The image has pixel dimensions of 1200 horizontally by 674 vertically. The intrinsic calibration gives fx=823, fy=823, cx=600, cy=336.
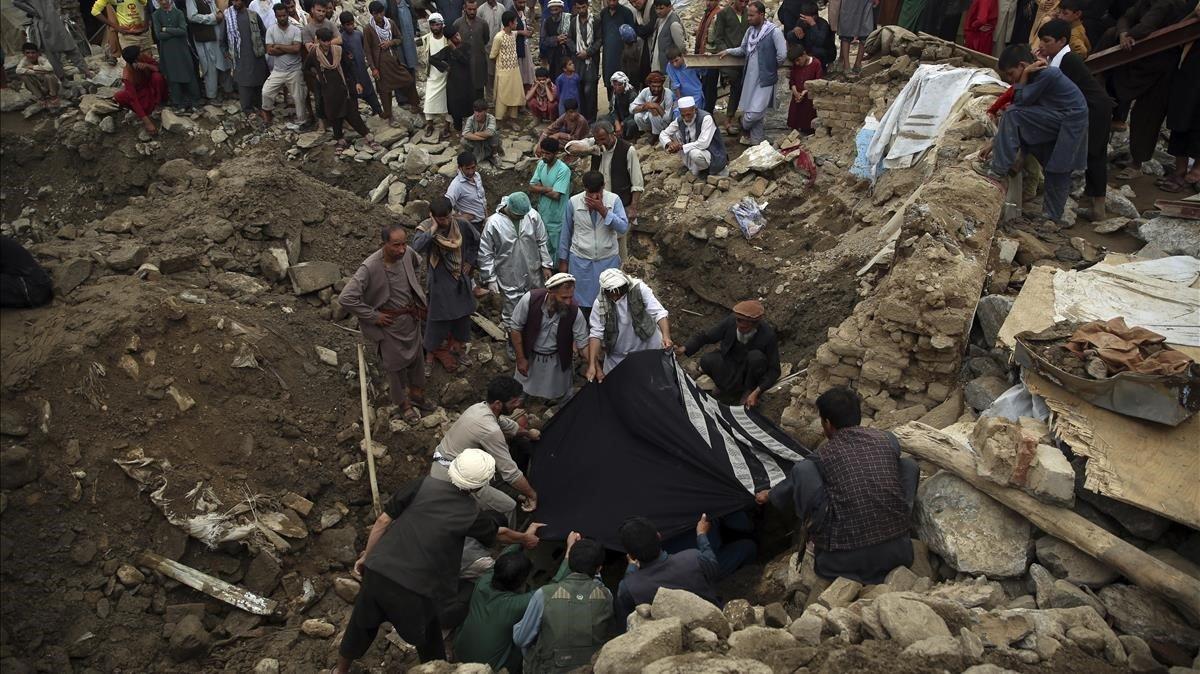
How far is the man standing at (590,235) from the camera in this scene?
6.71 meters

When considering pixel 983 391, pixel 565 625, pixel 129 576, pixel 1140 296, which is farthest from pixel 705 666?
pixel 1140 296

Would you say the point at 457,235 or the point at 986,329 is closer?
the point at 986,329

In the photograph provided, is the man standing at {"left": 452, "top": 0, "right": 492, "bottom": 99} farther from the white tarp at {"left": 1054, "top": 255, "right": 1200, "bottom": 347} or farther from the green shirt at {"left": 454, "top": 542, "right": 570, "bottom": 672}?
the green shirt at {"left": 454, "top": 542, "right": 570, "bottom": 672}

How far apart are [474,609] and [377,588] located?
0.52 meters

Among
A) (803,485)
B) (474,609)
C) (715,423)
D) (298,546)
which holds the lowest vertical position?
(298,546)

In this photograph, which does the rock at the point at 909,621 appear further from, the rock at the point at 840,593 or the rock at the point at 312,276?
the rock at the point at 312,276

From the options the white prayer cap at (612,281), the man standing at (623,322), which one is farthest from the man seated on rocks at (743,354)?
the white prayer cap at (612,281)

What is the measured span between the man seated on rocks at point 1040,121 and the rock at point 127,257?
667cm

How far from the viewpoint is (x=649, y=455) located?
16.6 ft

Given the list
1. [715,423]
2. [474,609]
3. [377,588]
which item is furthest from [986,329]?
[377,588]

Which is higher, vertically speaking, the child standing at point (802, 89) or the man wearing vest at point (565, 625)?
the child standing at point (802, 89)

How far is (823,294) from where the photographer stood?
7.09 metres

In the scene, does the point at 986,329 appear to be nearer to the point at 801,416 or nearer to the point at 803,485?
the point at 801,416

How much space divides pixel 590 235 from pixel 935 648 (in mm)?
4489
